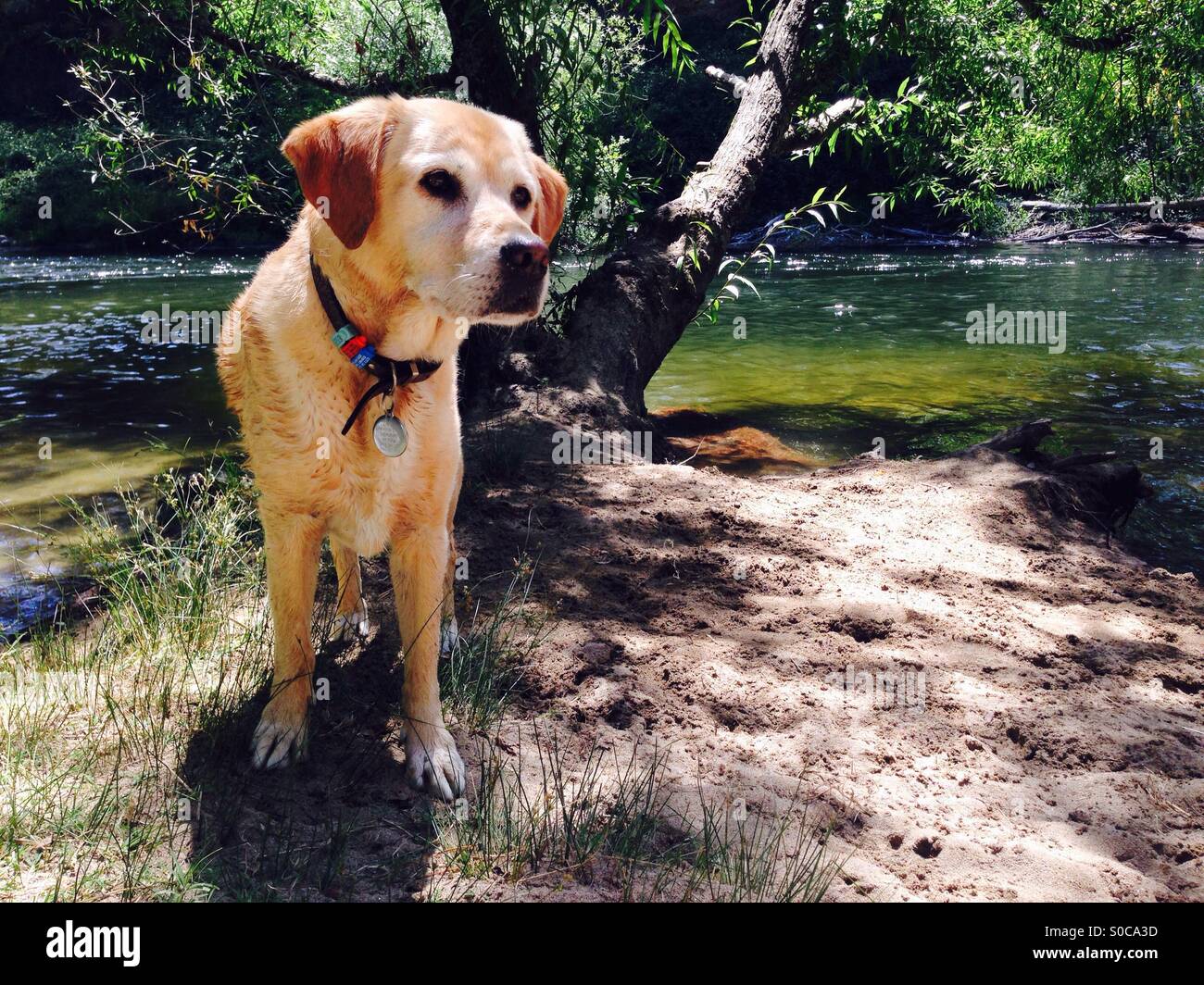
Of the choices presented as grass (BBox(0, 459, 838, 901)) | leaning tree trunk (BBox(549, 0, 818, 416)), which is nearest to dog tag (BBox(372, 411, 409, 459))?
grass (BBox(0, 459, 838, 901))

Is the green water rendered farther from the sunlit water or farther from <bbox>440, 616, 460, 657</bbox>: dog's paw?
<bbox>440, 616, 460, 657</bbox>: dog's paw

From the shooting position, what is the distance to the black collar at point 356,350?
2693 millimetres

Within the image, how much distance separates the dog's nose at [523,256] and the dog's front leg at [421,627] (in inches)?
34.7

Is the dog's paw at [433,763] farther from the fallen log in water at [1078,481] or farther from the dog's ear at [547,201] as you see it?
the fallen log in water at [1078,481]

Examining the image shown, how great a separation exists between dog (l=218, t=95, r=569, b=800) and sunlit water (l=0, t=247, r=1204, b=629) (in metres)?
2.64

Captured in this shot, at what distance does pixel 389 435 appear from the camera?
2.72 m

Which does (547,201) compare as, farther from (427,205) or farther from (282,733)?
(282,733)

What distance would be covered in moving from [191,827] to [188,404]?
823 cm

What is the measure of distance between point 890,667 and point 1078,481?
2.92m

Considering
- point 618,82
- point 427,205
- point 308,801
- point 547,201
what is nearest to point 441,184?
point 427,205

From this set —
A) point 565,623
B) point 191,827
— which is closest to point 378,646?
point 565,623

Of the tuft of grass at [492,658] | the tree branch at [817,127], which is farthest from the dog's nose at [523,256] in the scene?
the tree branch at [817,127]
